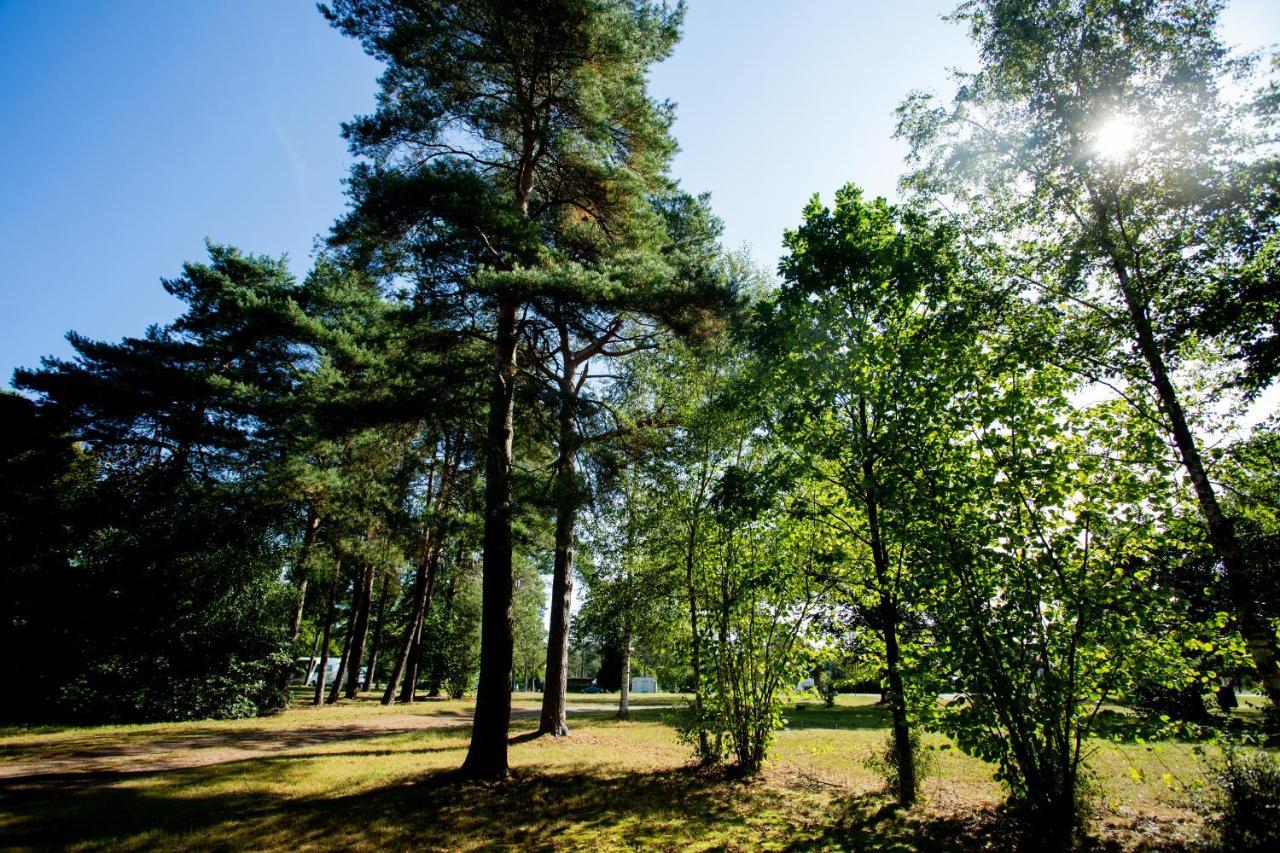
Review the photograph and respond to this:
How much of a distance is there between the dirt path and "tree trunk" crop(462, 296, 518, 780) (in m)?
5.68

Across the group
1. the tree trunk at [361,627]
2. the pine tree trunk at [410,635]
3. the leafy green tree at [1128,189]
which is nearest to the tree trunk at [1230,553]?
the leafy green tree at [1128,189]

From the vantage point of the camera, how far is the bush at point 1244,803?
5105 millimetres

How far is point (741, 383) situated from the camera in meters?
8.43

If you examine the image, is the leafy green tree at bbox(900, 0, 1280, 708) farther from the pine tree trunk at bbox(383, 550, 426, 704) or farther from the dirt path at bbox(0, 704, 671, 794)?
the pine tree trunk at bbox(383, 550, 426, 704)

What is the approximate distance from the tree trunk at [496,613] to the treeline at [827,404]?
2.1 inches

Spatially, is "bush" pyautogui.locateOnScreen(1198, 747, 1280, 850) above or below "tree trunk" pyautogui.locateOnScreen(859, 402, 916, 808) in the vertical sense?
below

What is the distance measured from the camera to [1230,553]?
16.3ft

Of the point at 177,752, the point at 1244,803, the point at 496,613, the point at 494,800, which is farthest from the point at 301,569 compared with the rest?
the point at 1244,803

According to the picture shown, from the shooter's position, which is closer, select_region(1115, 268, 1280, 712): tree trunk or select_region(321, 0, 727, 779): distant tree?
select_region(1115, 268, 1280, 712): tree trunk

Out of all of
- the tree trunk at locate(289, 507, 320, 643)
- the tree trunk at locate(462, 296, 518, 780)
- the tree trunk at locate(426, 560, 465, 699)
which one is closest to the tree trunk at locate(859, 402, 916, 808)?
the tree trunk at locate(462, 296, 518, 780)

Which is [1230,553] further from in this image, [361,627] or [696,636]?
[361,627]

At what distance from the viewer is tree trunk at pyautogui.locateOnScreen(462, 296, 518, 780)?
8.54 meters

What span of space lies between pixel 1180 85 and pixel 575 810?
12.4m

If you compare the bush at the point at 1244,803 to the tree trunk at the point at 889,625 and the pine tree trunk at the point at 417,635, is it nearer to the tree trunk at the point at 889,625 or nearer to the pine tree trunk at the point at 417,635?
the tree trunk at the point at 889,625
